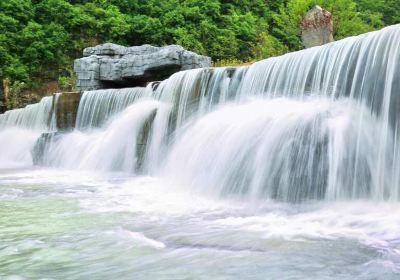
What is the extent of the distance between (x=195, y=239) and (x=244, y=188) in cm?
213

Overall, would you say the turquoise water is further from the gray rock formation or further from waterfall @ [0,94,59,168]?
the gray rock formation

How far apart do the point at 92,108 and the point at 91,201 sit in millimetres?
7962

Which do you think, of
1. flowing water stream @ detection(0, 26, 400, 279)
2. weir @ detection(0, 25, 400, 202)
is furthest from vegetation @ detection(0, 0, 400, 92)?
flowing water stream @ detection(0, 26, 400, 279)

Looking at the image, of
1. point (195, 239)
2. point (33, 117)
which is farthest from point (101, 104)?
point (195, 239)

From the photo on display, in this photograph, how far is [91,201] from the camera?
5992mm

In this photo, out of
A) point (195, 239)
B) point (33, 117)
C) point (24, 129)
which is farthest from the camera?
point (24, 129)

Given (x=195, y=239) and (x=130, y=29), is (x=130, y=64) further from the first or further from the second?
(x=195, y=239)

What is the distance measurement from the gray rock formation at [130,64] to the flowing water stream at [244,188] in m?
5.19

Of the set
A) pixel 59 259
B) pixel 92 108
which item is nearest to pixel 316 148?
pixel 59 259

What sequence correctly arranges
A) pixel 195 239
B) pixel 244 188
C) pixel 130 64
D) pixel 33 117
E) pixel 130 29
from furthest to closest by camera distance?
pixel 130 29
pixel 130 64
pixel 33 117
pixel 244 188
pixel 195 239

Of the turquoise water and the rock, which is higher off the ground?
the rock

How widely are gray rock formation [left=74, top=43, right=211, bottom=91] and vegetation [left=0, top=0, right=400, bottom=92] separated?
582 centimetres

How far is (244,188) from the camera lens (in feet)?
19.4

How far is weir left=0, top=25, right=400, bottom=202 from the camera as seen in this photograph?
5.29 meters
